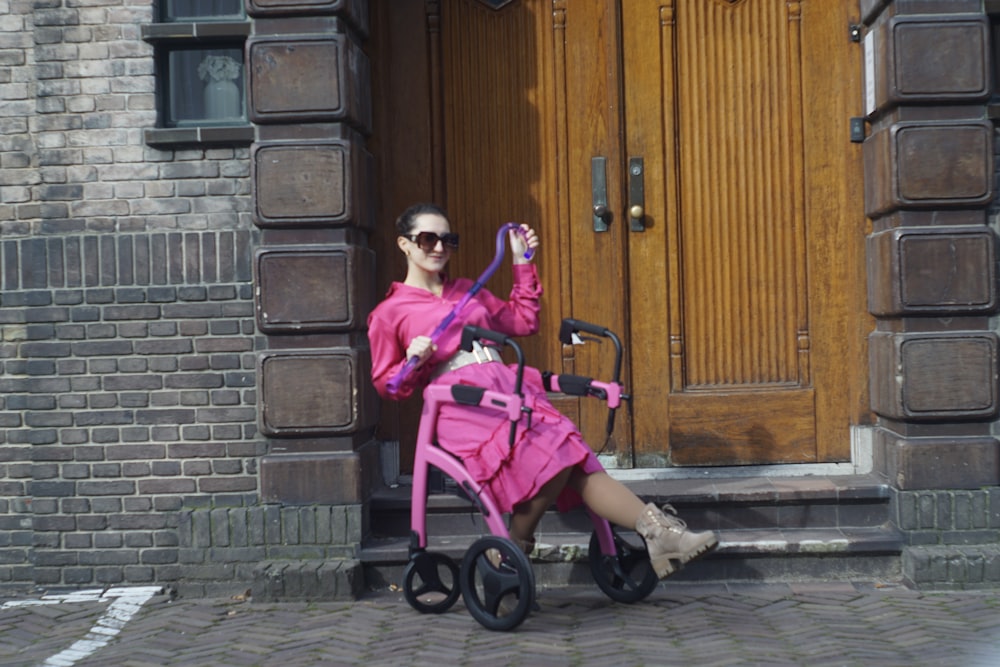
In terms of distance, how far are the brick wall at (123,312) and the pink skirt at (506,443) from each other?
1197 millimetres

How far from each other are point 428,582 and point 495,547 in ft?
1.65

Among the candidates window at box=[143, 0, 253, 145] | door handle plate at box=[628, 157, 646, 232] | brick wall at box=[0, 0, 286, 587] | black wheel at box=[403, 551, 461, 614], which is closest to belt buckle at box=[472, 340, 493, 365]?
black wheel at box=[403, 551, 461, 614]

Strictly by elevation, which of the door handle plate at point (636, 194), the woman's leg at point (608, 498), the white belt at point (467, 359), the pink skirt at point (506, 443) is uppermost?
the door handle plate at point (636, 194)

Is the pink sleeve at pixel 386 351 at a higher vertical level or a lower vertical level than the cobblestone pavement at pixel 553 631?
higher

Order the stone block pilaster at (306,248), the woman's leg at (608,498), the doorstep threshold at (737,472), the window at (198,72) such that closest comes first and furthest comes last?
the woman's leg at (608,498)
the stone block pilaster at (306,248)
the window at (198,72)
the doorstep threshold at (737,472)

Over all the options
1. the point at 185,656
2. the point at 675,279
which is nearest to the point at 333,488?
the point at 185,656

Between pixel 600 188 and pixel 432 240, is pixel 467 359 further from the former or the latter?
pixel 600 188

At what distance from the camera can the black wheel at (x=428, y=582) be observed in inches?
194

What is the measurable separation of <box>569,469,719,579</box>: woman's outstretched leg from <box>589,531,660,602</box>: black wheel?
10.9 inches

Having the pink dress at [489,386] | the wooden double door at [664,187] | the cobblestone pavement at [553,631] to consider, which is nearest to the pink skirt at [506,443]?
the pink dress at [489,386]

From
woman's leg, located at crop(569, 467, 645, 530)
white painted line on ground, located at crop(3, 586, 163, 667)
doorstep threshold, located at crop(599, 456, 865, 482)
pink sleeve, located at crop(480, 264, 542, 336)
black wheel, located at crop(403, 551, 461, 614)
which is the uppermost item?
pink sleeve, located at crop(480, 264, 542, 336)

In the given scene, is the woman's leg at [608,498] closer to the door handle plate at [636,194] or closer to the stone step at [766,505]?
the stone step at [766,505]

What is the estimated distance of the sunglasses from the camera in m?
4.97

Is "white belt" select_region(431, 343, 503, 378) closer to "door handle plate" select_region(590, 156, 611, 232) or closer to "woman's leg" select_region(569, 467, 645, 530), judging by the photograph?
"woman's leg" select_region(569, 467, 645, 530)
